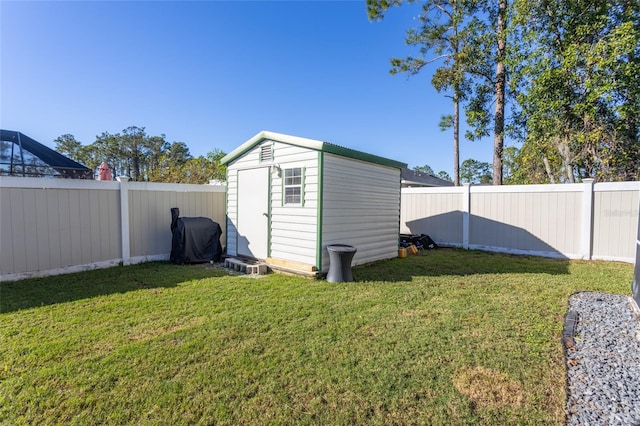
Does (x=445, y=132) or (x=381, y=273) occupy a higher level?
(x=445, y=132)

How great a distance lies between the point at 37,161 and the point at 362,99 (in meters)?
12.0

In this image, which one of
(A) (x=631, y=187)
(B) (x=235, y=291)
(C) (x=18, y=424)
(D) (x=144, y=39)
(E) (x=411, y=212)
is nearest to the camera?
(C) (x=18, y=424)

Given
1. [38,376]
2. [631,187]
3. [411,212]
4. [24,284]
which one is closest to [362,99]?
[411,212]

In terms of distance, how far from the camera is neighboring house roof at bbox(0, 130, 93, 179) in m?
8.06

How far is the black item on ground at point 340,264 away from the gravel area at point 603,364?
9.78ft

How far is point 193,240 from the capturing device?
6.75 m

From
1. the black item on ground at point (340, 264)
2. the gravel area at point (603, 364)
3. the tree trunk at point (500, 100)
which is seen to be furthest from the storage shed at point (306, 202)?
the tree trunk at point (500, 100)

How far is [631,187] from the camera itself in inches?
263

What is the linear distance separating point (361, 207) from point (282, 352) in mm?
4248

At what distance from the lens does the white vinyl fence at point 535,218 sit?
272 inches

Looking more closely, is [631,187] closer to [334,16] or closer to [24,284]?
[334,16]

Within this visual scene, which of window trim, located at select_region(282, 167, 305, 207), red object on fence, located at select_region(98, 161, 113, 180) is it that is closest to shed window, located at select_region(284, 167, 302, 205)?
window trim, located at select_region(282, 167, 305, 207)

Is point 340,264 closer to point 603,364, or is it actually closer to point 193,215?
point 603,364

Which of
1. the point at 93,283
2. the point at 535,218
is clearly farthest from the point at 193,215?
the point at 535,218
